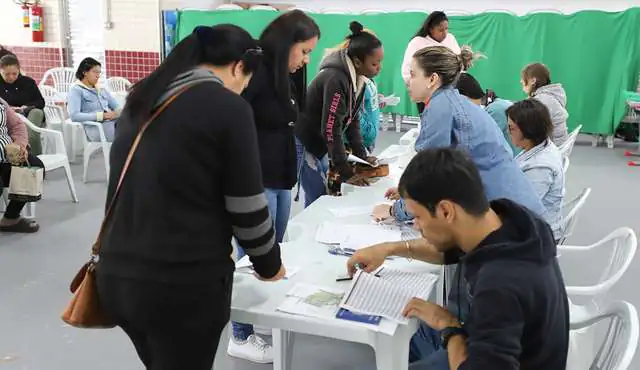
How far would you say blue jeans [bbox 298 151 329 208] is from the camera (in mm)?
3053

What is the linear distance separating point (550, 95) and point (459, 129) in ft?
9.16

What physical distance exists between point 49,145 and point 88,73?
846 millimetres

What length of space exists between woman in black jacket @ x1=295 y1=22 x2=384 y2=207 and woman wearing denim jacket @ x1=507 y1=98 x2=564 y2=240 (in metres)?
0.70

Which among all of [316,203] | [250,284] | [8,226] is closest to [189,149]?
[250,284]

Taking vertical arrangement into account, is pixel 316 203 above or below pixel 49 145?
above

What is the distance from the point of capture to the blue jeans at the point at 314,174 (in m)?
3.05

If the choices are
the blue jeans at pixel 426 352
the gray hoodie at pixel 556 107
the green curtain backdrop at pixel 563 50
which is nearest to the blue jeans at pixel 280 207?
the blue jeans at pixel 426 352

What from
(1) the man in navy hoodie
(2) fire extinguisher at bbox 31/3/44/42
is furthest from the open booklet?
(2) fire extinguisher at bbox 31/3/44/42

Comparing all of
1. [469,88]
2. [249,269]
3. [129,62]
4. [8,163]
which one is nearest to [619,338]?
[249,269]

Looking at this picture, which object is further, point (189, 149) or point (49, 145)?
point (49, 145)

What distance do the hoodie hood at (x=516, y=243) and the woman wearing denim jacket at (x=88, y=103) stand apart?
187 inches

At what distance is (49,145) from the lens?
5.86m

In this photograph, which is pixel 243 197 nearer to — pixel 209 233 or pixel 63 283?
pixel 209 233

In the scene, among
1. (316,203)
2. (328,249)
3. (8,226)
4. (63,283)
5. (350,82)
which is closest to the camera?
(328,249)
